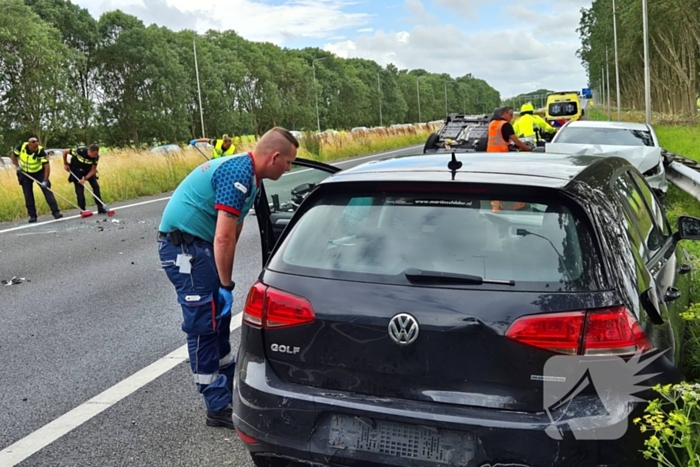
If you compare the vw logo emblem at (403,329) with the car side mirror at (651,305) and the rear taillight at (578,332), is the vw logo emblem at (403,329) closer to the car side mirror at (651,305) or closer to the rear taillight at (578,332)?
the rear taillight at (578,332)

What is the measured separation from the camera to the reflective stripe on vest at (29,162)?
548 inches

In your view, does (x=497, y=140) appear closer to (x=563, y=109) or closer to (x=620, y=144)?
(x=620, y=144)

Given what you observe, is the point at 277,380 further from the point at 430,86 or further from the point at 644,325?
the point at 430,86

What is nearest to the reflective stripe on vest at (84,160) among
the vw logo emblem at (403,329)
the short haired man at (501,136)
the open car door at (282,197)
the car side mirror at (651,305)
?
the short haired man at (501,136)

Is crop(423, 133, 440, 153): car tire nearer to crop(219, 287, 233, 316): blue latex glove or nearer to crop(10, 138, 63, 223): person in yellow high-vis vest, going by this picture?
crop(10, 138, 63, 223): person in yellow high-vis vest

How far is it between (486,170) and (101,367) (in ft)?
10.9

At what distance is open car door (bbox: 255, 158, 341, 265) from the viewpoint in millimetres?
4414

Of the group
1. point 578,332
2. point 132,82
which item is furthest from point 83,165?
point 132,82

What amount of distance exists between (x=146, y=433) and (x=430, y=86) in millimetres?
128105

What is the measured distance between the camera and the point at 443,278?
257 centimetres

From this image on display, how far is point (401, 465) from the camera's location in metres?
2.49

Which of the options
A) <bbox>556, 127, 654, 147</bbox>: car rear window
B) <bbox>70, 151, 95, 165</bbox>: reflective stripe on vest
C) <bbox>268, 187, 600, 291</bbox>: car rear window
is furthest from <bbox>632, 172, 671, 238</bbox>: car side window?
<bbox>70, 151, 95, 165</bbox>: reflective stripe on vest

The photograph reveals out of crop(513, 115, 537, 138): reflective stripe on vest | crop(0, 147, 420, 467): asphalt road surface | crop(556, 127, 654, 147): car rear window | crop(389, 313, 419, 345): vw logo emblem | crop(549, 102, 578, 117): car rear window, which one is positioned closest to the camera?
crop(389, 313, 419, 345): vw logo emblem

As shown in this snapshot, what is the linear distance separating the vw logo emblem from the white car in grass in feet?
29.6
